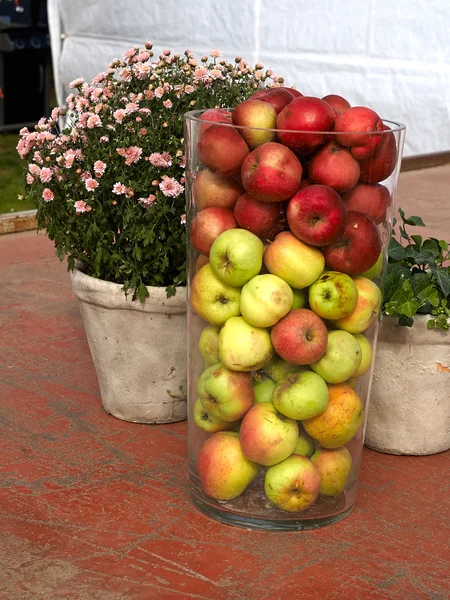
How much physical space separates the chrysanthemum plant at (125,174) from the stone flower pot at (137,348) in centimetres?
5

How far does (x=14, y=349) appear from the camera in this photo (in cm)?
357

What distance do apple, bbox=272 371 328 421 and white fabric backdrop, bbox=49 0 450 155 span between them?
5586 mm

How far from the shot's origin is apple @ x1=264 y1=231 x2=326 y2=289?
6.95 feet

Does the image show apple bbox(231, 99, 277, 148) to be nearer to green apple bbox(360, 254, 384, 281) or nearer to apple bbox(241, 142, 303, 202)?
apple bbox(241, 142, 303, 202)

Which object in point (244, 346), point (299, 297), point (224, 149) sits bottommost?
point (244, 346)

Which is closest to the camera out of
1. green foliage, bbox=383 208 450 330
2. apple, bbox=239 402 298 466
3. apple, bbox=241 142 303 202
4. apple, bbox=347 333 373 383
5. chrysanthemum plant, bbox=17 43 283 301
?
apple, bbox=241 142 303 202

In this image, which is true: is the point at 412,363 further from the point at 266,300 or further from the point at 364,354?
the point at 266,300

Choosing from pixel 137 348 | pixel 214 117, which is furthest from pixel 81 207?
pixel 214 117

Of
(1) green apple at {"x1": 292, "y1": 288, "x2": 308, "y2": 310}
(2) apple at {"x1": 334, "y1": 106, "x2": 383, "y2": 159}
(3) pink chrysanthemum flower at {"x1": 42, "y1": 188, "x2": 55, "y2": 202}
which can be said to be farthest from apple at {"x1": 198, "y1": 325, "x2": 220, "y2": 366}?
(3) pink chrysanthemum flower at {"x1": 42, "y1": 188, "x2": 55, "y2": 202}

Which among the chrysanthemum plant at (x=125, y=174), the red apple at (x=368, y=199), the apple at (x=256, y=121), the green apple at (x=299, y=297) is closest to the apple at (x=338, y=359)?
the green apple at (x=299, y=297)

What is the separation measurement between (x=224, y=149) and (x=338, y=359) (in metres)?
0.59

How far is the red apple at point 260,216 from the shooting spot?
7.03 feet

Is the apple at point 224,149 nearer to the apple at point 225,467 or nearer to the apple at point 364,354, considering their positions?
the apple at point 364,354

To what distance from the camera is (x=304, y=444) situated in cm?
227
